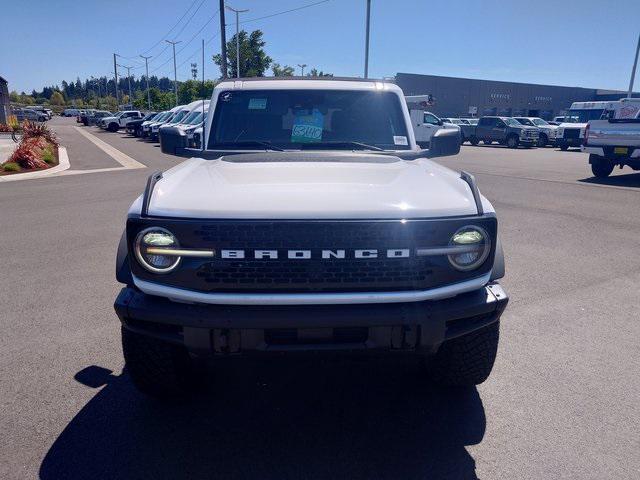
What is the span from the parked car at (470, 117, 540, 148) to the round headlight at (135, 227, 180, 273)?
31.0m

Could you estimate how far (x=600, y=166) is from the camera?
14.8m

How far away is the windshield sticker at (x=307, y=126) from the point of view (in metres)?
4.04

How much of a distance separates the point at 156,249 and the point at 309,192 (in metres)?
0.78

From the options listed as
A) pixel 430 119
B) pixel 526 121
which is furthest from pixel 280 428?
pixel 526 121

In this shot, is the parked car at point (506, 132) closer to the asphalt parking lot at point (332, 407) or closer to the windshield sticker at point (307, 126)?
the asphalt parking lot at point (332, 407)

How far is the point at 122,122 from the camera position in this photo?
46.8 m

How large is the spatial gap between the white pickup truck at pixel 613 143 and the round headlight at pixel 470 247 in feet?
42.1

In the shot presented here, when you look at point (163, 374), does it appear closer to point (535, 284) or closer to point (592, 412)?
point (592, 412)

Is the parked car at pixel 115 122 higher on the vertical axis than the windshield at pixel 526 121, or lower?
lower

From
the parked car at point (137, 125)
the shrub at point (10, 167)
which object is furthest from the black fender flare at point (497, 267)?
the parked car at point (137, 125)

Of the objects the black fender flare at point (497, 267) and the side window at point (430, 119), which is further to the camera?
the side window at point (430, 119)

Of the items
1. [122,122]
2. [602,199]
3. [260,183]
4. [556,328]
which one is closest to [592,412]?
[556,328]

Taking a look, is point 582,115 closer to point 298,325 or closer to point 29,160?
point 29,160

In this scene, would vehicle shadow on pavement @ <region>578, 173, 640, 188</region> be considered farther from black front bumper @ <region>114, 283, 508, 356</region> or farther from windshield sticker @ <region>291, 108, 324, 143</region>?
black front bumper @ <region>114, 283, 508, 356</region>
